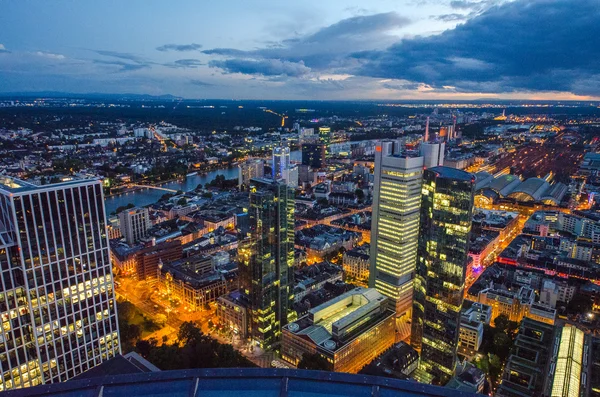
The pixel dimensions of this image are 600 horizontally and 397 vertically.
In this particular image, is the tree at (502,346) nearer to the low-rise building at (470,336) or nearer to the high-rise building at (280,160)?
the low-rise building at (470,336)

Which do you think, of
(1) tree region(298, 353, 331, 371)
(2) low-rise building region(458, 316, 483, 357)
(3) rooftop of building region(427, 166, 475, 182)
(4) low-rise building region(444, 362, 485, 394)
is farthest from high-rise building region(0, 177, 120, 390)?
(2) low-rise building region(458, 316, 483, 357)

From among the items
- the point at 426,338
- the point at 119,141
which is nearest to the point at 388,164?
the point at 426,338

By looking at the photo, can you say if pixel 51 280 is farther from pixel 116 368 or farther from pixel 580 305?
pixel 580 305

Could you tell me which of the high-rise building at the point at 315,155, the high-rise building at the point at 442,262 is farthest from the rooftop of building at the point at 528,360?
the high-rise building at the point at 315,155

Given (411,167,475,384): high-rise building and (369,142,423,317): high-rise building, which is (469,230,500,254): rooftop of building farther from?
(411,167,475,384): high-rise building

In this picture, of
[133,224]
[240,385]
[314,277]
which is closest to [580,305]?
[314,277]
